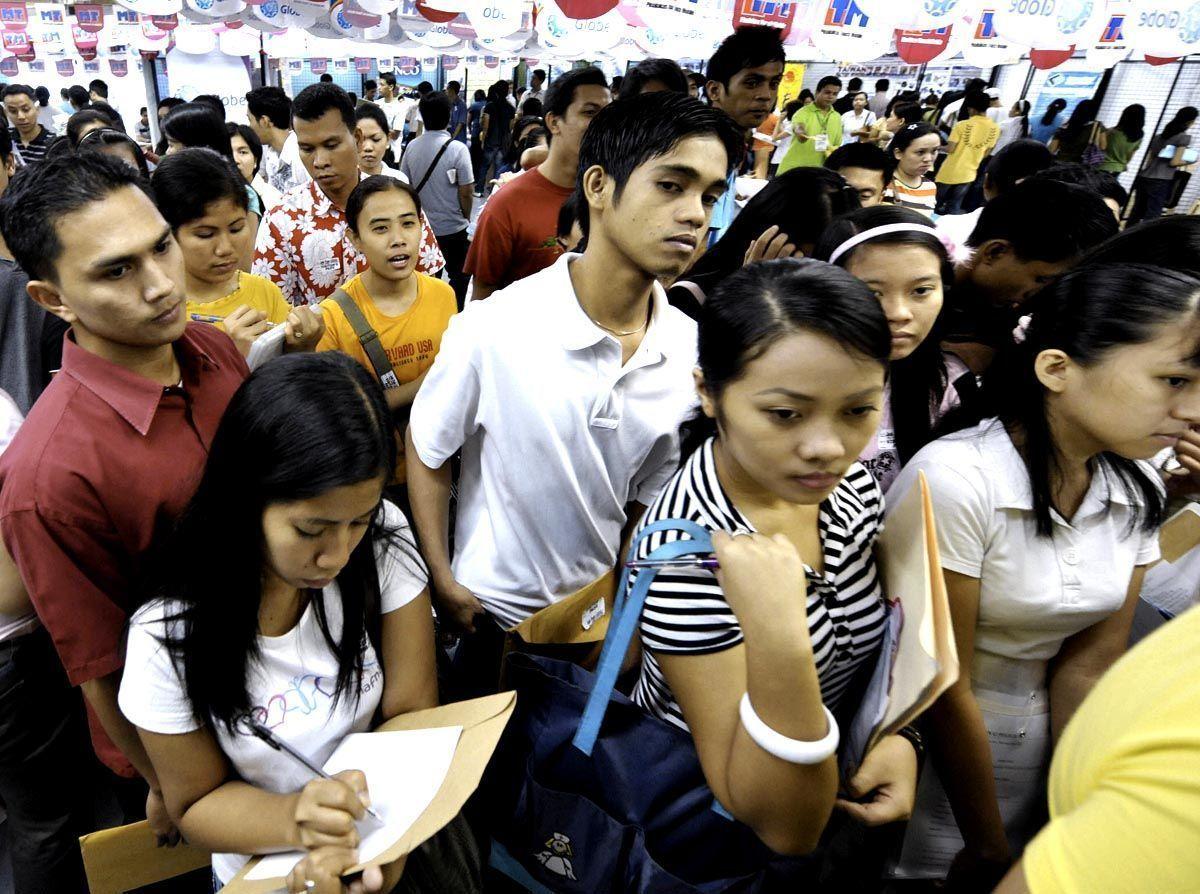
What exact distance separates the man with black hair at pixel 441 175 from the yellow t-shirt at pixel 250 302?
2.62m

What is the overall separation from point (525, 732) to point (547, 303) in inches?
33.5

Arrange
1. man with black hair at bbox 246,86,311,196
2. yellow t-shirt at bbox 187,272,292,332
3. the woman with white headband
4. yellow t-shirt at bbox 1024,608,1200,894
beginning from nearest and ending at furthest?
yellow t-shirt at bbox 1024,608,1200,894 → the woman with white headband → yellow t-shirt at bbox 187,272,292,332 → man with black hair at bbox 246,86,311,196

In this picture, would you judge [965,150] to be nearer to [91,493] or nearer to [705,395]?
[705,395]

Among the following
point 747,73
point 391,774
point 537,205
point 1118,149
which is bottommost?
point 391,774

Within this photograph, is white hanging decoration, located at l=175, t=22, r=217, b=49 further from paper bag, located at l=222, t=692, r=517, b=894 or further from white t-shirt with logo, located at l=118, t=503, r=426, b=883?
paper bag, located at l=222, t=692, r=517, b=894

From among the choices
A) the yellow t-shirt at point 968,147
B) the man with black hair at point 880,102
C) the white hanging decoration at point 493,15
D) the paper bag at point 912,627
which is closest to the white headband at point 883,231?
the paper bag at point 912,627

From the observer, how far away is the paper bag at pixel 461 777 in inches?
37.1

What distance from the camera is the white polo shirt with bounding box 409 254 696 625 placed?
145 cm

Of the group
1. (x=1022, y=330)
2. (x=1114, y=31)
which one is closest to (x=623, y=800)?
(x=1022, y=330)

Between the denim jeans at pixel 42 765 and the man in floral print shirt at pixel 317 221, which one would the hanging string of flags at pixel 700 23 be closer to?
the man in floral print shirt at pixel 317 221

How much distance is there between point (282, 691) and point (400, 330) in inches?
57.9

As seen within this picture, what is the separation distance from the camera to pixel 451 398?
148cm

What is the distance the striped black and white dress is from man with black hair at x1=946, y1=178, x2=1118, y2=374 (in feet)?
3.16

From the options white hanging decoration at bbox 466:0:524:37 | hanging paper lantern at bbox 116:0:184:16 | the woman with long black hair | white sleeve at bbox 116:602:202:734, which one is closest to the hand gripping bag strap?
white sleeve at bbox 116:602:202:734
